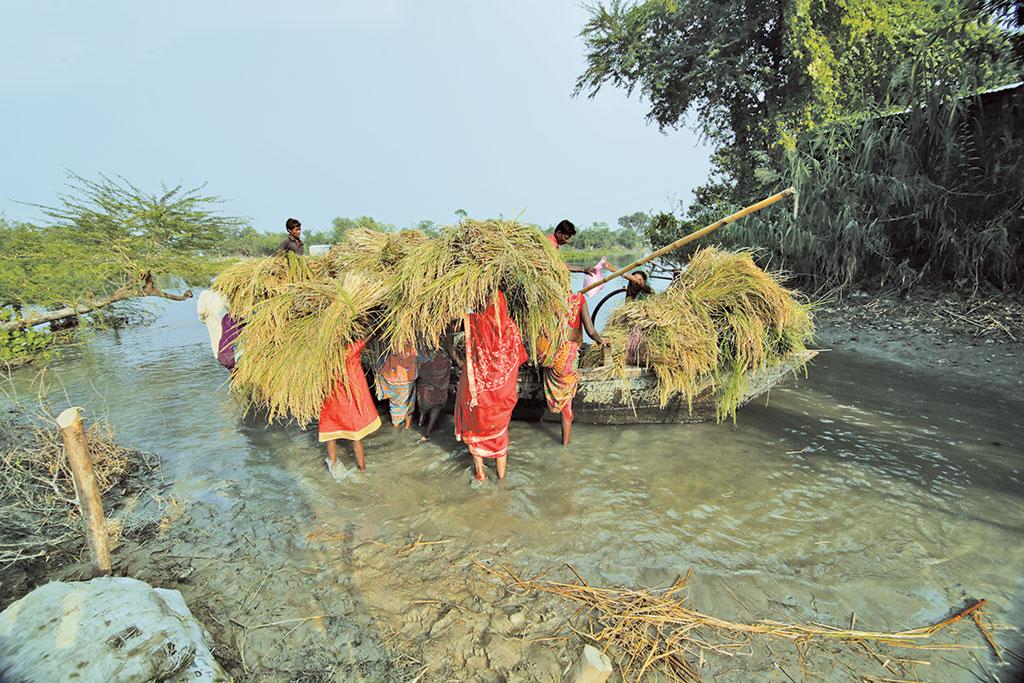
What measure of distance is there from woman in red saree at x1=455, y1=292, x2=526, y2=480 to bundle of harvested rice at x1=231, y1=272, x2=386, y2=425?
823mm

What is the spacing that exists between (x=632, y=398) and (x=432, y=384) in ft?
6.06

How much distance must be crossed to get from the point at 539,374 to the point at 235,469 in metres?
2.78

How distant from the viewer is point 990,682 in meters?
1.92

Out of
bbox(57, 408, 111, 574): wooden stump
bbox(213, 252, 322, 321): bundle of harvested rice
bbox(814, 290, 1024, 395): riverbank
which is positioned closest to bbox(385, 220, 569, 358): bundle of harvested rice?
bbox(213, 252, 322, 321): bundle of harvested rice

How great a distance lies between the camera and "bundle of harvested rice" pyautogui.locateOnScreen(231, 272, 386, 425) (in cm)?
320

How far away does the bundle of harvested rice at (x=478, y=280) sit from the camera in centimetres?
295

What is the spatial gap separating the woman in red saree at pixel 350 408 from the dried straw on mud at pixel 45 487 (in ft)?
5.05

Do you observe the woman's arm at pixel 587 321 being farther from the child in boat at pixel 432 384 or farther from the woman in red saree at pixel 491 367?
the child in boat at pixel 432 384

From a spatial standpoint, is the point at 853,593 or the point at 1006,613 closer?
the point at 1006,613

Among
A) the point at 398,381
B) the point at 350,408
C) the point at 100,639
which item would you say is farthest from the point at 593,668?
the point at 398,381

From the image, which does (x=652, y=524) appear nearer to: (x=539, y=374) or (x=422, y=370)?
(x=539, y=374)

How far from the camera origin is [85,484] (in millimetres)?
2164

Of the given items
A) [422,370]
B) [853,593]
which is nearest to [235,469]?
[422,370]

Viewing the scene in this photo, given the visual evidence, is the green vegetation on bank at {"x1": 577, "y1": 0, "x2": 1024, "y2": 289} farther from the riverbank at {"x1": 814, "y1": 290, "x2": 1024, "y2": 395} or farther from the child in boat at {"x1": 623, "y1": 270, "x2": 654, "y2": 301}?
the child in boat at {"x1": 623, "y1": 270, "x2": 654, "y2": 301}
